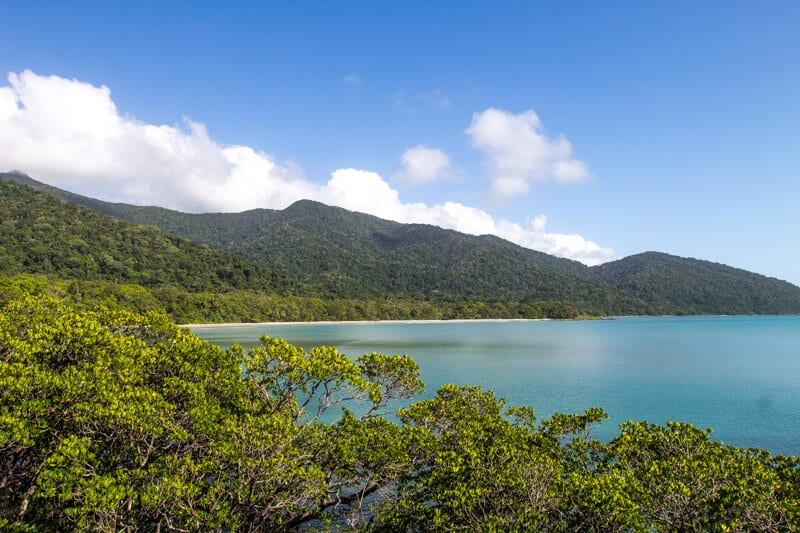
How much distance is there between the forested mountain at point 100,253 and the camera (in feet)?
411

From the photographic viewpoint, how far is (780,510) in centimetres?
964

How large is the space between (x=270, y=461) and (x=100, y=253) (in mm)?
157965

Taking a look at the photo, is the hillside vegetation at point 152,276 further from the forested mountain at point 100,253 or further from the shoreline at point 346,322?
the shoreline at point 346,322

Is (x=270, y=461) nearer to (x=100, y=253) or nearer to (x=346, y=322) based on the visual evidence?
(x=346, y=322)

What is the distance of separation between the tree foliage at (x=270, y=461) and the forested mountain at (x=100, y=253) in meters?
131

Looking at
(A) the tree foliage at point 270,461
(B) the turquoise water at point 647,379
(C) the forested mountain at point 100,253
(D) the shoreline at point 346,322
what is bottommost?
(D) the shoreline at point 346,322

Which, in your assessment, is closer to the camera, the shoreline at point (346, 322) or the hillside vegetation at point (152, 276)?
the hillside vegetation at point (152, 276)

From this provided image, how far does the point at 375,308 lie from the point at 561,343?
3399 inches

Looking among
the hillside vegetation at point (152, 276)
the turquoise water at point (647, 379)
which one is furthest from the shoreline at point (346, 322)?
the turquoise water at point (647, 379)

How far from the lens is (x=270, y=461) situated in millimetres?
10891

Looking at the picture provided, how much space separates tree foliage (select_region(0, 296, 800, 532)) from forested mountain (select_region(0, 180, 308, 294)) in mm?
130852

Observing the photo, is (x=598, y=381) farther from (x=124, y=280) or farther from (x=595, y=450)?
(x=124, y=280)

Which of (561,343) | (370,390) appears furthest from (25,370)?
(561,343)

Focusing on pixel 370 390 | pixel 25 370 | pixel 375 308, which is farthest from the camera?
pixel 375 308
